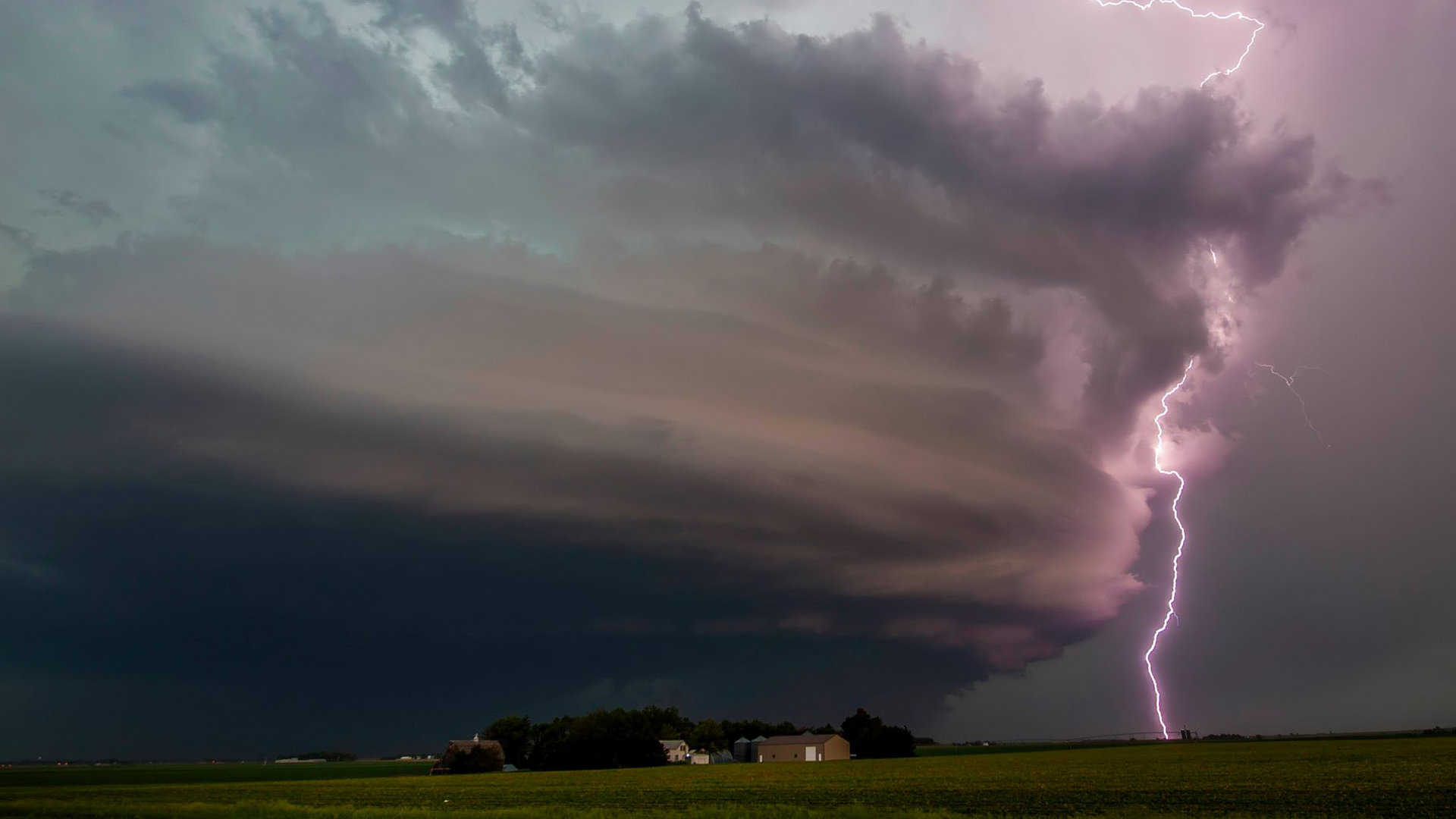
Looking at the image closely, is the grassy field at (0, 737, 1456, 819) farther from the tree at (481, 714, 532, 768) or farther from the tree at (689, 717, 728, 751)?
the tree at (689, 717, 728, 751)

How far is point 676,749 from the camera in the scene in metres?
140

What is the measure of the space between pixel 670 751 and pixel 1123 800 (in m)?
107

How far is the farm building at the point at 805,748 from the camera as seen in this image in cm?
13350

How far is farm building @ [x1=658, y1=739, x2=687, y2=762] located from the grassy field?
64.4 meters

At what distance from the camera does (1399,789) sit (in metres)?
38.9

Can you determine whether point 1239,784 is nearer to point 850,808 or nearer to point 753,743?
point 850,808

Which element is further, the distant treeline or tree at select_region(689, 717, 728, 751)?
tree at select_region(689, 717, 728, 751)

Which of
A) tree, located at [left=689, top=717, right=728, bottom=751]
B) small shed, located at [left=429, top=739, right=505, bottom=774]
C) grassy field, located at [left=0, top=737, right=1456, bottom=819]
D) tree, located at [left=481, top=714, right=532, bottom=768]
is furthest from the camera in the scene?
tree, located at [left=689, top=717, right=728, bottom=751]

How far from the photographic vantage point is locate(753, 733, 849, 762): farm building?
133500mm

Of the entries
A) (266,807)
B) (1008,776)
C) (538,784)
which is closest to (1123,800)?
(1008,776)

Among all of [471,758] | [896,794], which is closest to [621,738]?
[471,758]

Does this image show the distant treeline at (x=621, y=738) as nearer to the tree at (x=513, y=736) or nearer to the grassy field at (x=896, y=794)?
the tree at (x=513, y=736)

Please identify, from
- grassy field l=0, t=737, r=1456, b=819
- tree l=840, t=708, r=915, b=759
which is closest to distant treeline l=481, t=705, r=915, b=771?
tree l=840, t=708, r=915, b=759

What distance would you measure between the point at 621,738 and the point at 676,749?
23.9 metres
